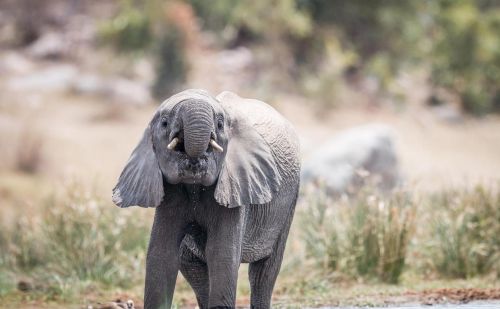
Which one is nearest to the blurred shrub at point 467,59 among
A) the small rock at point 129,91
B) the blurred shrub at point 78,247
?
the small rock at point 129,91

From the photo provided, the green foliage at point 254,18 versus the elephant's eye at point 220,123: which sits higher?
the green foliage at point 254,18

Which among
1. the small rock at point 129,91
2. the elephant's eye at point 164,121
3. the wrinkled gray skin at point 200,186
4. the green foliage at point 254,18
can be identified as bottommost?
the wrinkled gray skin at point 200,186

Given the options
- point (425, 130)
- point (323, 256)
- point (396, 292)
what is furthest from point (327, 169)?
point (425, 130)

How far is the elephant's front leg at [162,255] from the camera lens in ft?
19.6

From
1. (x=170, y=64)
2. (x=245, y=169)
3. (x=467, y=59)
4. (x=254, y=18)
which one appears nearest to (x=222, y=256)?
(x=245, y=169)

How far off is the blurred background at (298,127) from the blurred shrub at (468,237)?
2 cm

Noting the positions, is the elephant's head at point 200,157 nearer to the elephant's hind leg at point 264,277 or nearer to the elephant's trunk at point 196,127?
the elephant's trunk at point 196,127

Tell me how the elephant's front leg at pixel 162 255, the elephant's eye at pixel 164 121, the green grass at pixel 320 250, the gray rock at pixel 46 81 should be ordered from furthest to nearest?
the gray rock at pixel 46 81 → the green grass at pixel 320 250 → the elephant's front leg at pixel 162 255 → the elephant's eye at pixel 164 121

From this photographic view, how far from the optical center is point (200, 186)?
5969 millimetres

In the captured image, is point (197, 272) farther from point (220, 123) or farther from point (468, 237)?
point (468, 237)

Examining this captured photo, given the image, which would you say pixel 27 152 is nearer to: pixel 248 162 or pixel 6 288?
pixel 6 288

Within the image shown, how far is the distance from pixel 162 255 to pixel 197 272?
34.7 inches

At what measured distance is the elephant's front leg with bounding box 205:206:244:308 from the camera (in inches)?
234

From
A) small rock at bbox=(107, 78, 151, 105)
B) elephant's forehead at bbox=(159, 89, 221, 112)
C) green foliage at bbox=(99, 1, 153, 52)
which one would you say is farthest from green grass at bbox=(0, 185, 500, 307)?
green foliage at bbox=(99, 1, 153, 52)
